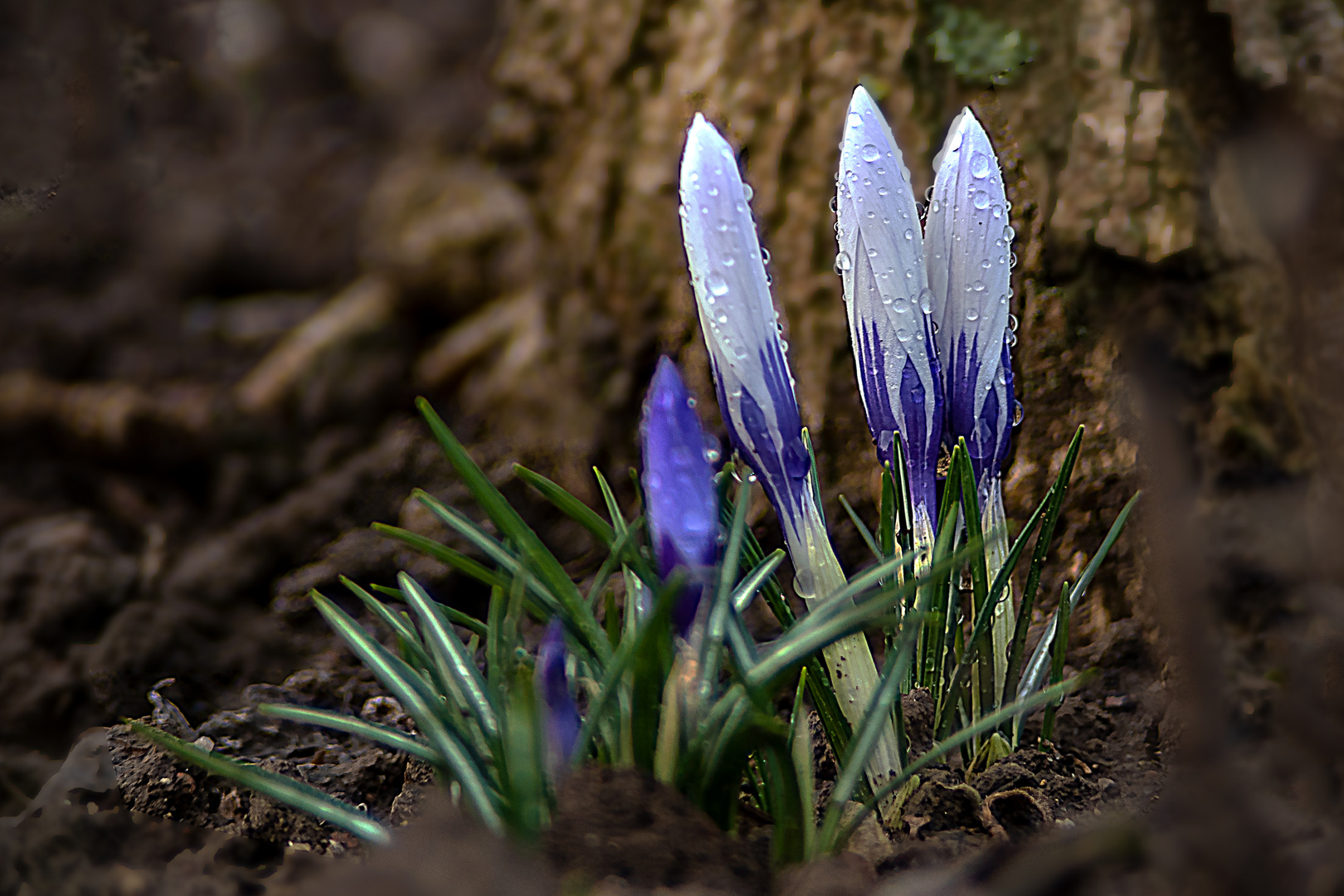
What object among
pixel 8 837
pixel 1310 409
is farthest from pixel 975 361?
pixel 8 837

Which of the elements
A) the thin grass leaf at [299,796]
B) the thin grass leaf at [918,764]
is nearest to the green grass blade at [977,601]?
the thin grass leaf at [918,764]

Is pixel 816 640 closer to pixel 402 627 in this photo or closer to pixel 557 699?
pixel 557 699

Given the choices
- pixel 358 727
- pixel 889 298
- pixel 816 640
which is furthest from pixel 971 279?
pixel 358 727

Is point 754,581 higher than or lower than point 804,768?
higher

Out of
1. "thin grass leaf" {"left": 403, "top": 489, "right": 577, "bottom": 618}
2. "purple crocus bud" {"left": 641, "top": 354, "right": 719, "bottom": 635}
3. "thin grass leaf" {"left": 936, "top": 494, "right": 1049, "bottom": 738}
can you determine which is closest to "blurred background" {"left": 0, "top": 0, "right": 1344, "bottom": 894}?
"thin grass leaf" {"left": 936, "top": 494, "right": 1049, "bottom": 738}

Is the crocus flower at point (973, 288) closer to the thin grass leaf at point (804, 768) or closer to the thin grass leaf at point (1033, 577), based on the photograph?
the thin grass leaf at point (1033, 577)

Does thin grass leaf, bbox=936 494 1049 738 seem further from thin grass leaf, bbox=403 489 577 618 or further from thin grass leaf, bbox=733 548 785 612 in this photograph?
thin grass leaf, bbox=403 489 577 618
